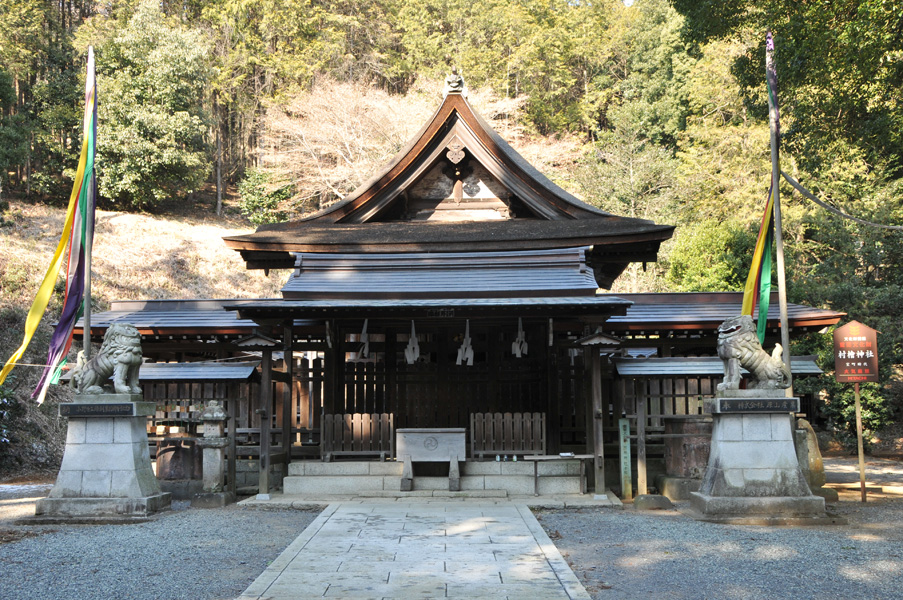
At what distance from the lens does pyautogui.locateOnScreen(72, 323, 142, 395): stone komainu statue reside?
392 inches

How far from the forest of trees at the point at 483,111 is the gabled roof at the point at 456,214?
24.9ft

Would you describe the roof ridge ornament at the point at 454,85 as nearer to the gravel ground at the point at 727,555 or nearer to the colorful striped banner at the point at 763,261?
the colorful striped banner at the point at 763,261

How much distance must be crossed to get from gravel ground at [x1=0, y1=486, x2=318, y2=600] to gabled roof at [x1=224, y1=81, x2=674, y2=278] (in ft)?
18.1

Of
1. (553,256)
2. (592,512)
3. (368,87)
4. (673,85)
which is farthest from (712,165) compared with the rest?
(592,512)

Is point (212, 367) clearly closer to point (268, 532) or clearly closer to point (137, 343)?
→ point (137, 343)

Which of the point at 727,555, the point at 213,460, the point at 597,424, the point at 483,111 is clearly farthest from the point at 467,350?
the point at 483,111

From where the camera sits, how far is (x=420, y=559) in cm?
714

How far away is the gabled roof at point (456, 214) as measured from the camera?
1357cm

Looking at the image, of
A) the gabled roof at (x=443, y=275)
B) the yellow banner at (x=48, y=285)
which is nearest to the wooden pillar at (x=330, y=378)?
the gabled roof at (x=443, y=275)

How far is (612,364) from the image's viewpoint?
1155cm

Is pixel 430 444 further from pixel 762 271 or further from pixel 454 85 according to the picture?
pixel 454 85

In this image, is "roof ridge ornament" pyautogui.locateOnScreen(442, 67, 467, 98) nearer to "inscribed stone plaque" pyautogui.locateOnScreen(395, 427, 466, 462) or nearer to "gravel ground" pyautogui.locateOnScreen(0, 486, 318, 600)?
"inscribed stone plaque" pyautogui.locateOnScreen(395, 427, 466, 462)

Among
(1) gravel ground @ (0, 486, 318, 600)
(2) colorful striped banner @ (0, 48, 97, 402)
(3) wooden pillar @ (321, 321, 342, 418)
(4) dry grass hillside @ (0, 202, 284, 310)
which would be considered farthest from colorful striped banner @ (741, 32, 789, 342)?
(4) dry grass hillside @ (0, 202, 284, 310)

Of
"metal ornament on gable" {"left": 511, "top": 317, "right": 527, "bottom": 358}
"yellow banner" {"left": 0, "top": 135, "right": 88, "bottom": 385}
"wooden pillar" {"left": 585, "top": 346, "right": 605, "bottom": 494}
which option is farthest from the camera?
"metal ornament on gable" {"left": 511, "top": 317, "right": 527, "bottom": 358}
